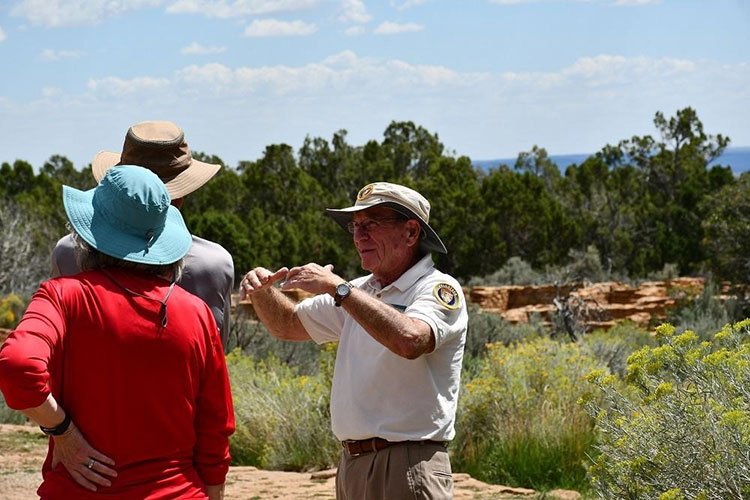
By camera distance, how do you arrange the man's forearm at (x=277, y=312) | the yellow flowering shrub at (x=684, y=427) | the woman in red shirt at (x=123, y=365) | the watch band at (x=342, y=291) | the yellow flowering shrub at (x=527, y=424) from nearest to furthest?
1. the woman in red shirt at (x=123, y=365)
2. the watch band at (x=342, y=291)
3. the yellow flowering shrub at (x=684, y=427)
4. the man's forearm at (x=277, y=312)
5. the yellow flowering shrub at (x=527, y=424)

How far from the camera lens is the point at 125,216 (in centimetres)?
282

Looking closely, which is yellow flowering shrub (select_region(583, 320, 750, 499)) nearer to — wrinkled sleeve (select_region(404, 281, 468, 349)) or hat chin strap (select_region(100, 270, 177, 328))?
wrinkled sleeve (select_region(404, 281, 468, 349))

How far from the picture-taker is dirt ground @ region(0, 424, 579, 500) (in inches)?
274

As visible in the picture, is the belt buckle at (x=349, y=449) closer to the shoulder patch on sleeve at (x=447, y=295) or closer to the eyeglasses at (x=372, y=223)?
the shoulder patch on sleeve at (x=447, y=295)

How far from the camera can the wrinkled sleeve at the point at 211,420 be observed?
289cm

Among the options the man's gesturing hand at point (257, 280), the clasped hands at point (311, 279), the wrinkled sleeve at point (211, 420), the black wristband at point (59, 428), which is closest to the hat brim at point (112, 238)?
the wrinkled sleeve at point (211, 420)

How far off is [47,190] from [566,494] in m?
35.8

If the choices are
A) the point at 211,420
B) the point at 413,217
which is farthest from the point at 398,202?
the point at 211,420

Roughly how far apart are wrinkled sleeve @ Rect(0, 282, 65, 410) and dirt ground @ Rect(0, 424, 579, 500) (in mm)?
4558

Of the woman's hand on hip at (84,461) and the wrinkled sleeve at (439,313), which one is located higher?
the wrinkled sleeve at (439,313)

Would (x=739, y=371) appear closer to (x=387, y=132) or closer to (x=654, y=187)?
(x=654, y=187)

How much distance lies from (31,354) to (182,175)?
4.72ft

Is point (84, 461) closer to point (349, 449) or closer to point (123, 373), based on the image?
point (123, 373)

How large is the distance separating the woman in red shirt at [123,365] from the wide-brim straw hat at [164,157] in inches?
35.7
